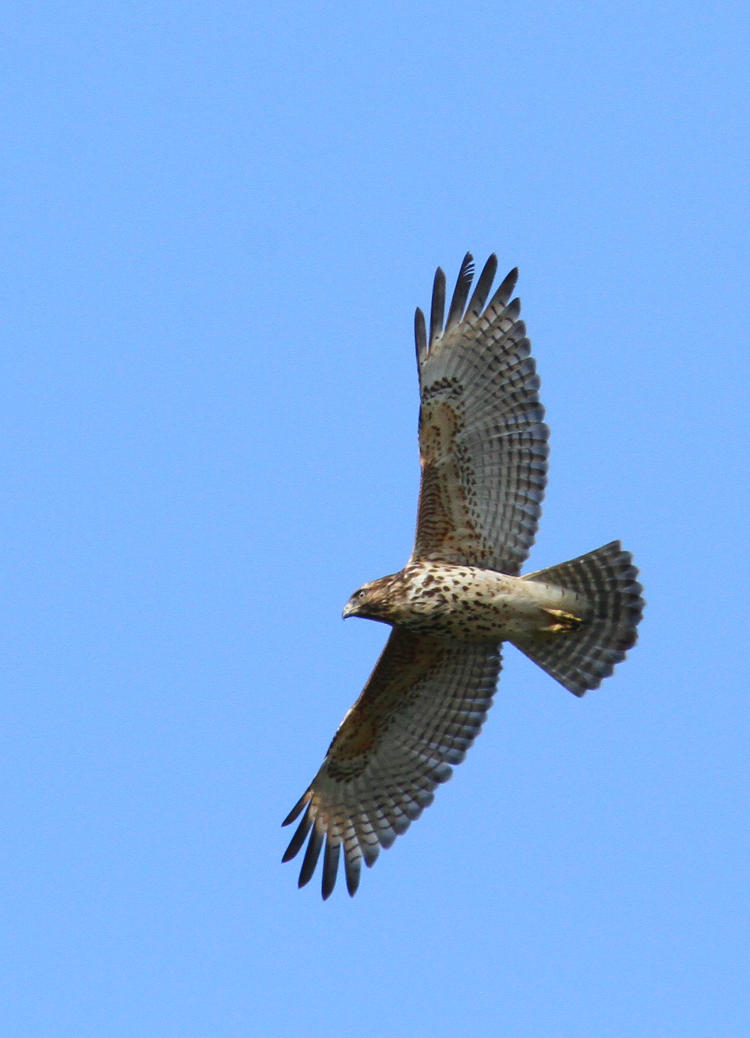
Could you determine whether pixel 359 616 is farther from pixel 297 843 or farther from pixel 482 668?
pixel 297 843

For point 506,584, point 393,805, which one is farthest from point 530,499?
point 393,805

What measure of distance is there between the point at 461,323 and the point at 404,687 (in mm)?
2667

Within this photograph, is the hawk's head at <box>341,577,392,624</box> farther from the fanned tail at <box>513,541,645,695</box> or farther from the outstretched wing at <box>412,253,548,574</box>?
the fanned tail at <box>513,541,645,695</box>

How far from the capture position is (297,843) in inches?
Answer: 512

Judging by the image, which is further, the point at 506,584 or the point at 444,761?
the point at 444,761

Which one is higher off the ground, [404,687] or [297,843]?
[404,687]

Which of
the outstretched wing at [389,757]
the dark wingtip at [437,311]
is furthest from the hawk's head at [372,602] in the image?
the dark wingtip at [437,311]

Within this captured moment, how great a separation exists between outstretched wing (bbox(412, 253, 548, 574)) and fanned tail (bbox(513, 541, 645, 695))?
0.43 metres

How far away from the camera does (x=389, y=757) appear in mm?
13055

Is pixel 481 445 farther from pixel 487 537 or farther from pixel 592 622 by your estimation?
pixel 592 622

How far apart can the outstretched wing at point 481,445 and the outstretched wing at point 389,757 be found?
94 centimetres

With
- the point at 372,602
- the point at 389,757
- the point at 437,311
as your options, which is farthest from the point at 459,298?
the point at 389,757

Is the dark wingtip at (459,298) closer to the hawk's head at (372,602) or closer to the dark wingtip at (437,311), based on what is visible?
the dark wingtip at (437,311)

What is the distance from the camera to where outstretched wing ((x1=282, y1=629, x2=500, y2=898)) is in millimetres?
12789
